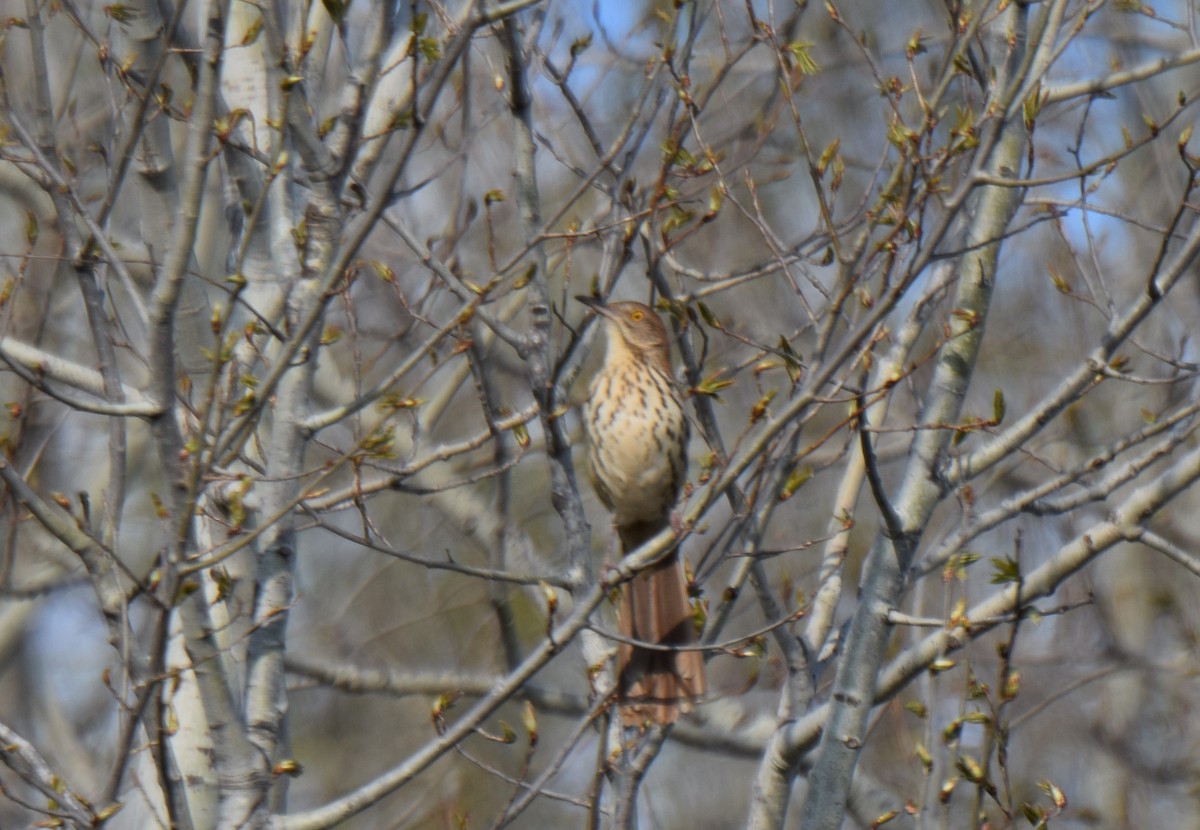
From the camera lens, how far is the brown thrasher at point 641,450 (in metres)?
4.57

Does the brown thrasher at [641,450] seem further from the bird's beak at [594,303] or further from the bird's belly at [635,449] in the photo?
the bird's beak at [594,303]

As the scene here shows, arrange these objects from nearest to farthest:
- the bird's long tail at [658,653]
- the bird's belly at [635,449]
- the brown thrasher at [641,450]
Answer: the bird's long tail at [658,653] < the brown thrasher at [641,450] < the bird's belly at [635,449]

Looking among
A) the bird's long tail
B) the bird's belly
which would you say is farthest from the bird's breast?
the bird's long tail

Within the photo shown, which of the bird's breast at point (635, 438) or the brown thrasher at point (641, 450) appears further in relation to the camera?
the bird's breast at point (635, 438)

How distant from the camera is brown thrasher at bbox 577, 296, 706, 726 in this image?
4.57 m

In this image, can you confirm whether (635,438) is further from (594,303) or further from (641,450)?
(594,303)

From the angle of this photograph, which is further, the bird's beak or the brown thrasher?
the brown thrasher

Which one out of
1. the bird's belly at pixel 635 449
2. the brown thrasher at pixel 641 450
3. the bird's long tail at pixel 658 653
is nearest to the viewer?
the bird's long tail at pixel 658 653

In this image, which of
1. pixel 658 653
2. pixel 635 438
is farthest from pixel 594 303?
pixel 658 653

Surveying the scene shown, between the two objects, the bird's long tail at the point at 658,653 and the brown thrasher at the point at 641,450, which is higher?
the brown thrasher at the point at 641,450

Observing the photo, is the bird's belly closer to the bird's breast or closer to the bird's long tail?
the bird's breast

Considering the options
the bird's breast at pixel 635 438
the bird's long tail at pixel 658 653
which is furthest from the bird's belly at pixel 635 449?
the bird's long tail at pixel 658 653

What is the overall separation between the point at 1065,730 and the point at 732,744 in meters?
4.25

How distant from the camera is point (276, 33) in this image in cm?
351
